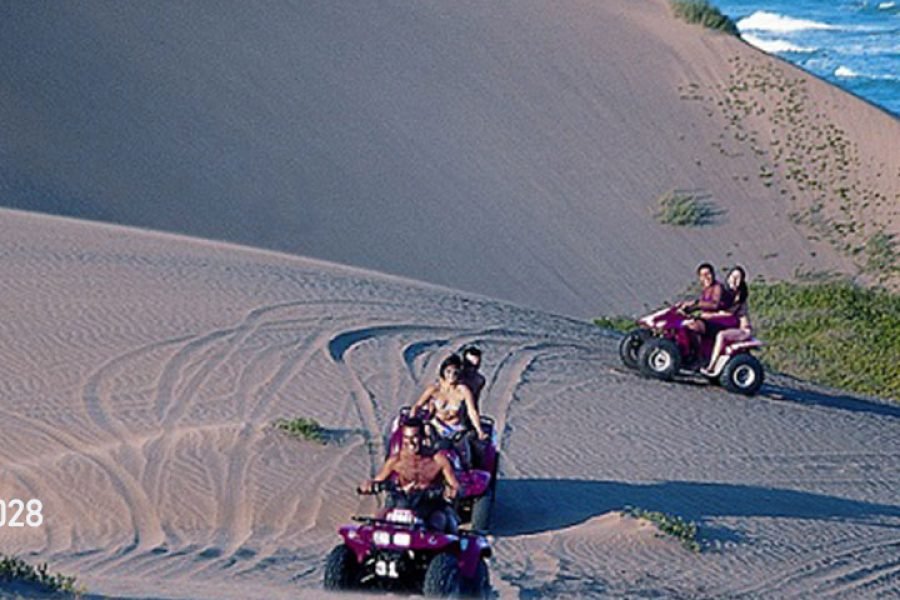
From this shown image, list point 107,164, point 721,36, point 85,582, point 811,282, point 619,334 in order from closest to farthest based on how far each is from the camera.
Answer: point 85,582
point 619,334
point 107,164
point 811,282
point 721,36

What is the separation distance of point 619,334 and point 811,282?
737cm

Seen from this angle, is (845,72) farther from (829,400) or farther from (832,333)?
(829,400)

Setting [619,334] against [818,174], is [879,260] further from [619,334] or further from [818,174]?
[619,334]

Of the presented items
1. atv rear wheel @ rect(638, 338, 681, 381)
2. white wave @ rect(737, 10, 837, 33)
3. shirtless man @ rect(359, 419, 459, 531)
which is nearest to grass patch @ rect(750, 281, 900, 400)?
atv rear wheel @ rect(638, 338, 681, 381)

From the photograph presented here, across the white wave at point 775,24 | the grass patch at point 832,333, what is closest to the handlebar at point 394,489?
the grass patch at point 832,333

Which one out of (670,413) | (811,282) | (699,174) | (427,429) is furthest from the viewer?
(699,174)

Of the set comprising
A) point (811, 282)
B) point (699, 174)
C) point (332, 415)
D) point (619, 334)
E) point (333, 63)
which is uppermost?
point (333, 63)

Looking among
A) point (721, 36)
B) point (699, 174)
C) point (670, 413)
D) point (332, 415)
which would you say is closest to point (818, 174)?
point (699, 174)

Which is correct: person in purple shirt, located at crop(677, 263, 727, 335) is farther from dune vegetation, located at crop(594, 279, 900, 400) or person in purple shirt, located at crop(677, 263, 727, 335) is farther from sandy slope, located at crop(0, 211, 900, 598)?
dune vegetation, located at crop(594, 279, 900, 400)

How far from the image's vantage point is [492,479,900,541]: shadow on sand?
12.7 m

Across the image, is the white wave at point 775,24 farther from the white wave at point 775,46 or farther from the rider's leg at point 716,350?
the rider's leg at point 716,350

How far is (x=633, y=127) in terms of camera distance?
104 ft

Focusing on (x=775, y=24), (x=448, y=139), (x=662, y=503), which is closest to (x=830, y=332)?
(x=448, y=139)

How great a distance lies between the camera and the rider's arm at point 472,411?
1182cm
